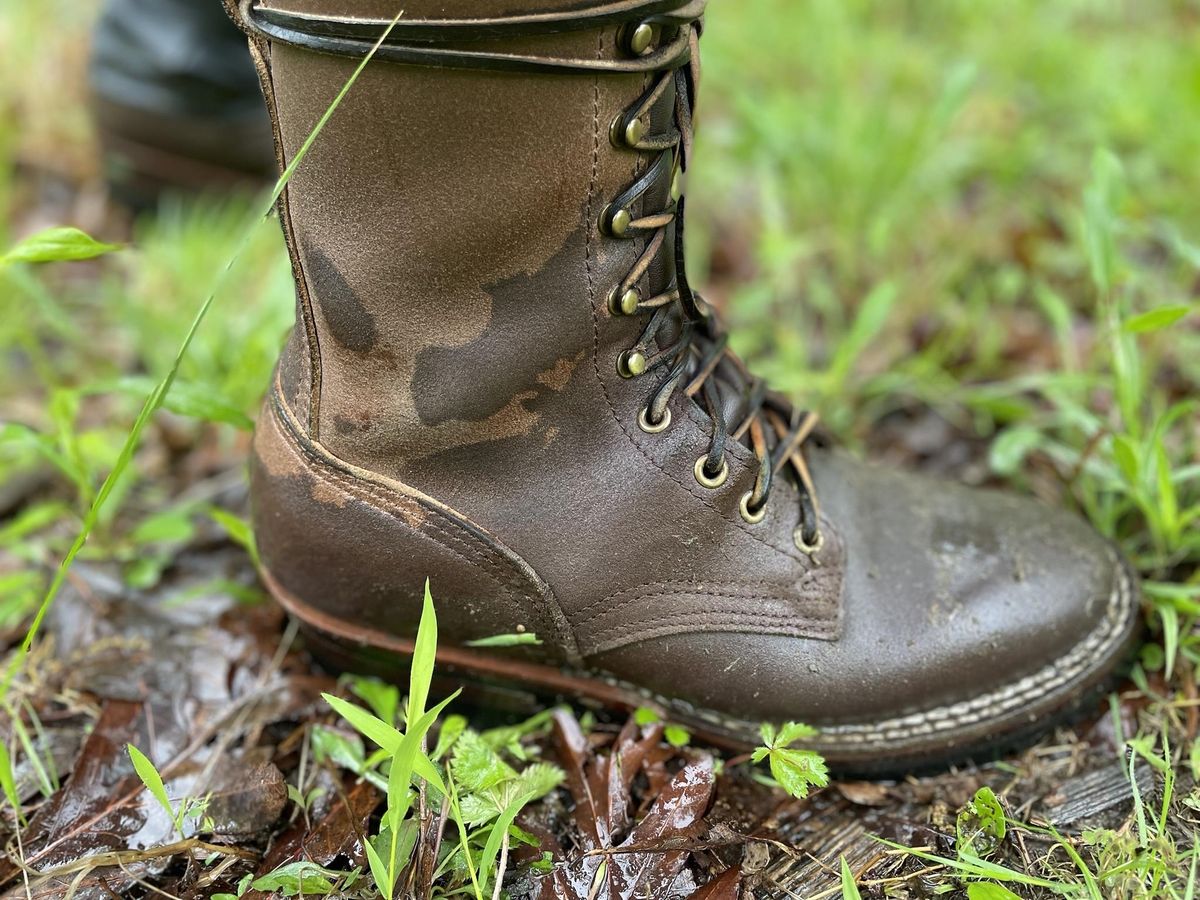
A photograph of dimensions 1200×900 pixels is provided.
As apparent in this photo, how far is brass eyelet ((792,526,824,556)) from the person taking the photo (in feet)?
4.48

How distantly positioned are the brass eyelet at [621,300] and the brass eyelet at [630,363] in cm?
6

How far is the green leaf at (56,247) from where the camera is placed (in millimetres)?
1225

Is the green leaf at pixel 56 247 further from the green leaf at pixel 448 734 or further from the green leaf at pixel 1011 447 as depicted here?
the green leaf at pixel 1011 447

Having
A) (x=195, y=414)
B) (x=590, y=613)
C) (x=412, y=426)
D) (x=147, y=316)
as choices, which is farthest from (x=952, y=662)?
(x=147, y=316)

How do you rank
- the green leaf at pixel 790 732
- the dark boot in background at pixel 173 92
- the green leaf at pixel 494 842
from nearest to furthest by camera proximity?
the green leaf at pixel 494 842 < the green leaf at pixel 790 732 < the dark boot in background at pixel 173 92

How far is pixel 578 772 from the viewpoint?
1.36 meters

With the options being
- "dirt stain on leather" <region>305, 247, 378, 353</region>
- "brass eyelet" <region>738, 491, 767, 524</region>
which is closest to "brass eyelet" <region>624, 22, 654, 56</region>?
"dirt stain on leather" <region>305, 247, 378, 353</region>

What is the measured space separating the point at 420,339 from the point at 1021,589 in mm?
955

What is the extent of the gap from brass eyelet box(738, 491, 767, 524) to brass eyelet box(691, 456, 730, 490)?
1.8 inches

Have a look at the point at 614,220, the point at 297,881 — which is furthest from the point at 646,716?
the point at 614,220

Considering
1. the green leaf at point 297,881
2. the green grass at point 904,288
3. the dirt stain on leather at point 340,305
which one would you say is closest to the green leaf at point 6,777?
the green grass at point 904,288

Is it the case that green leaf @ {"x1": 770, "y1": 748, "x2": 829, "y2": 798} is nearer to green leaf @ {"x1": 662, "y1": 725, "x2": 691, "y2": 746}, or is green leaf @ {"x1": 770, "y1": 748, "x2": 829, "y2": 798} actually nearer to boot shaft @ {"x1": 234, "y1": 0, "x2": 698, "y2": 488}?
green leaf @ {"x1": 662, "y1": 725, "x2": 691, "y2": 746}

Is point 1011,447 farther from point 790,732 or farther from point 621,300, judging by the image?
point 621,300

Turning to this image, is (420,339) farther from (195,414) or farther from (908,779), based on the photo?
(908,779)
